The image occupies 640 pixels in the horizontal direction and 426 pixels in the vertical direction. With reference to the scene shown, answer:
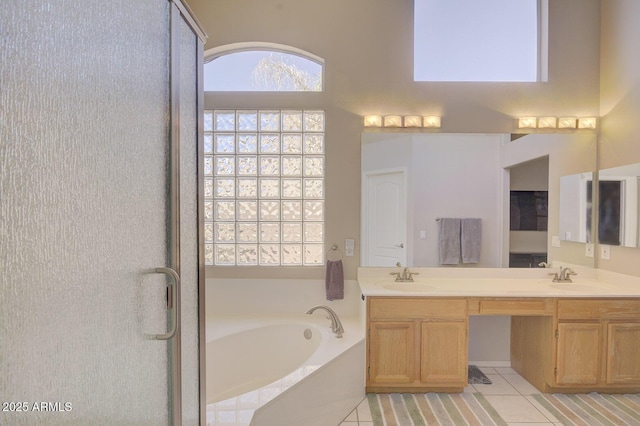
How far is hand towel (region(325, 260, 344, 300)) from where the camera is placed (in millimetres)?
2916

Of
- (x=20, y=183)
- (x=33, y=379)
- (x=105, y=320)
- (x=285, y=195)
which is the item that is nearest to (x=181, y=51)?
(x=20, y=183)

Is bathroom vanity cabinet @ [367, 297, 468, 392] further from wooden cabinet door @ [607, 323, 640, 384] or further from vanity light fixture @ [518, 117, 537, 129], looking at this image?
vanity light fixture @ [518, 117, 537, 129]

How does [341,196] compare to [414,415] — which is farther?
[341,196]

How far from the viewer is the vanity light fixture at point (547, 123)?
3.02m

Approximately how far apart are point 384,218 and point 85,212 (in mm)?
2512

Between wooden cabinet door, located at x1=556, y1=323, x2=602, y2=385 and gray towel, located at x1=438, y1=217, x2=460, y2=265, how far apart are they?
895 mm

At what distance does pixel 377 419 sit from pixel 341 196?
67.5 inches

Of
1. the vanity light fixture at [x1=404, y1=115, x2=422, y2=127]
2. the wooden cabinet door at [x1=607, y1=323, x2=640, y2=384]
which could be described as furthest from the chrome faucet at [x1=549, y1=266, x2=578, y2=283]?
the vanity light fixture at [x1=404, y1=115, x2=422, y2=127]

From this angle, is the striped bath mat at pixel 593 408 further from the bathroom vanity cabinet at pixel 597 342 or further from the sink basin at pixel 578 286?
the sink basin at pixel 578 286

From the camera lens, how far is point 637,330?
2.51 meters

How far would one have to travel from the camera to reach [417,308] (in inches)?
99.0

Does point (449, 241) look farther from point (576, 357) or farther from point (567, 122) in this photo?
point (567, 122)

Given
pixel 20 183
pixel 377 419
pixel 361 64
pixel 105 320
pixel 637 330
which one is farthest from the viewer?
pixel 361 64

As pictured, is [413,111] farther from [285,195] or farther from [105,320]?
[105,320]
